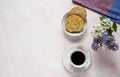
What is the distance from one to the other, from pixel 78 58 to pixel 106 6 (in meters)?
0.26

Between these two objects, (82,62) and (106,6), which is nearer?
(82,62)

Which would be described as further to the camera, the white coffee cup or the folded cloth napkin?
the folded cloth napkin

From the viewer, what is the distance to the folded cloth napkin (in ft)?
2.99

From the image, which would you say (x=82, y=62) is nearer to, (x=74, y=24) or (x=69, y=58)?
(x=69, y=58)

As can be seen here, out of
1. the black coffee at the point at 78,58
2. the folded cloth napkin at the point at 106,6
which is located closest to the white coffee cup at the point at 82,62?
the black coffee at the point at 78,58

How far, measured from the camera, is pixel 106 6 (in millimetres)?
927

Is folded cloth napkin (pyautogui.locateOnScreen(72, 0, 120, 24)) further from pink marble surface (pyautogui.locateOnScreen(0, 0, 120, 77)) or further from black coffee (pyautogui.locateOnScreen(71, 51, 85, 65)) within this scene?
black coffee (pyautogui.locateOnScreen(71, 51, 85, 65))

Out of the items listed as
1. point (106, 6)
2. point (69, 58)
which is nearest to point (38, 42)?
point (69, 58)

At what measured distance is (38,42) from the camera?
87cm

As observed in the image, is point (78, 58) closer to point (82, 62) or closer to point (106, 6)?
point (82, 62)

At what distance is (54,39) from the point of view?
87cm

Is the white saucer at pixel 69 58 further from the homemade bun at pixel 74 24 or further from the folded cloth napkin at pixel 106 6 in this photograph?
the folded cloth napkin at pixel 106 6

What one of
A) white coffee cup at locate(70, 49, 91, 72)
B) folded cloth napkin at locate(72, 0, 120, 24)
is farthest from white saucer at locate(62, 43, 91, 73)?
folded cloth napkin at locate(72, 0, 120, 24)

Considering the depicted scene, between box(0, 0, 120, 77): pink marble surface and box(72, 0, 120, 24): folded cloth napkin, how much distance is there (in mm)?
29
